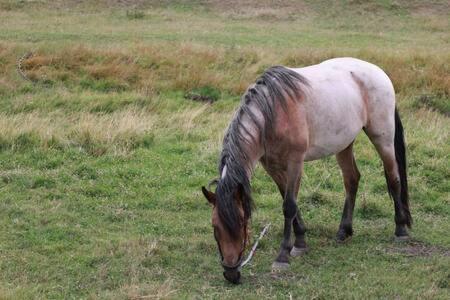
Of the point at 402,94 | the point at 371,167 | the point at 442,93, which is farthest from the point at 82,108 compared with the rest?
the point at 442,93

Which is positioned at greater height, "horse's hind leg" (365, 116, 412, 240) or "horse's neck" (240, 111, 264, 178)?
"horse's neck" (240, 111, 264, 178)

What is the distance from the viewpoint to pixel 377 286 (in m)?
5.43

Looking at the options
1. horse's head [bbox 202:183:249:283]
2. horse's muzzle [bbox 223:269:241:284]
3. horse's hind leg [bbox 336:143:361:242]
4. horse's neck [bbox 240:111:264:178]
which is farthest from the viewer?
horse's hind leg [bbox 336:143:361:242]

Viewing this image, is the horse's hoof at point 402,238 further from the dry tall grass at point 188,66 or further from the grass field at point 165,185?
the dry tall grass at point 188,66

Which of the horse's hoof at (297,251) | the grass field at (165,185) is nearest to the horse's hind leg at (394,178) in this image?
the grass field at (165,185)

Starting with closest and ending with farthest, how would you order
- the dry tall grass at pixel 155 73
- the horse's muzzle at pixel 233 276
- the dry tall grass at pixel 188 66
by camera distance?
the horse's muzzle at pixel 233 276 < the dry tall grass at pixel 155 73 < the dry tall grass at pixel 188 66

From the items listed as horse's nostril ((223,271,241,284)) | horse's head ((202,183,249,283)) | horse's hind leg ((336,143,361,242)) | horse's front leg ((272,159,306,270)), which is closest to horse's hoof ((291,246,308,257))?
horse's front leg ((272,159,306,270))

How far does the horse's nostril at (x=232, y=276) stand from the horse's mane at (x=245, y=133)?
368mm

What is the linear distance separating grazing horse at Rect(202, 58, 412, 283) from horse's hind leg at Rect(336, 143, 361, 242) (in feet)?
0.04

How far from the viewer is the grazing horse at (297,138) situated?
17.2ft

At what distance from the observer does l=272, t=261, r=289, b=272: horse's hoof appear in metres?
5.87

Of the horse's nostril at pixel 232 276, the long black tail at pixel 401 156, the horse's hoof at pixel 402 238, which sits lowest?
the horse's hoof at pixel 402 238

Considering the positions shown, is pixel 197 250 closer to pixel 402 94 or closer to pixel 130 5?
pixel 402 94

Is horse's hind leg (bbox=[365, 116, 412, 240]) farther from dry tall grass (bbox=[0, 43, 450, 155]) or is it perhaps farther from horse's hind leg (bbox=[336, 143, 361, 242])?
dry tall grass (bbox=[0, 43, 450, 155])
